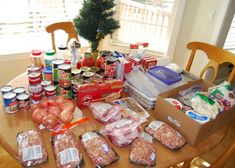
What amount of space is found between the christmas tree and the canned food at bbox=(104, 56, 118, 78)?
267 millimetres

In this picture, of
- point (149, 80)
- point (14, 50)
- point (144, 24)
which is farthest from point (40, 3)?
point (149, 80)

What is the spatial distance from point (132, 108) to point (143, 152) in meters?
0.32

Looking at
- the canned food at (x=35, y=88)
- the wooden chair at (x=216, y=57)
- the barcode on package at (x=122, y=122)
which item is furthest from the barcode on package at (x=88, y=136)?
the wooden chair at (x=216, y=57)

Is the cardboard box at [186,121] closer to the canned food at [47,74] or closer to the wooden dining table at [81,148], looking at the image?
the wooden dining table at [81,148]

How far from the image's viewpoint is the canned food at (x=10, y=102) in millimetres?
962

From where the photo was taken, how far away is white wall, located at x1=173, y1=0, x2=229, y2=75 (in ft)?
7.29

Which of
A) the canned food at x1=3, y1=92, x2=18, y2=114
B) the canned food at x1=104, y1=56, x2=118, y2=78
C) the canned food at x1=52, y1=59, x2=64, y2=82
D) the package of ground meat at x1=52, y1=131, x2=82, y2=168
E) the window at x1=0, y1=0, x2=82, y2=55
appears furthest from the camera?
the window at x1=0, y1=0, x2=82, y2=55

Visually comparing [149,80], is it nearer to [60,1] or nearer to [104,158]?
[104,158]

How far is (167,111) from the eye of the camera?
99 cm

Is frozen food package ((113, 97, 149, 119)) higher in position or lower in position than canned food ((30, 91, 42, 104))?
lower

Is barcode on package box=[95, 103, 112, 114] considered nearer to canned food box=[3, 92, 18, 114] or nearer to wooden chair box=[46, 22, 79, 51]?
canned food box=[3, 92, 18, 114]

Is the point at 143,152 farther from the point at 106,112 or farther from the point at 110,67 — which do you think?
the point at 110,67

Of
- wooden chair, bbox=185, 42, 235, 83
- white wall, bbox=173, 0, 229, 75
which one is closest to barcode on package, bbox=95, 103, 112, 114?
wooden chair, bbox=185, 42, 235, 83

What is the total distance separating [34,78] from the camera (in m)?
1.00
